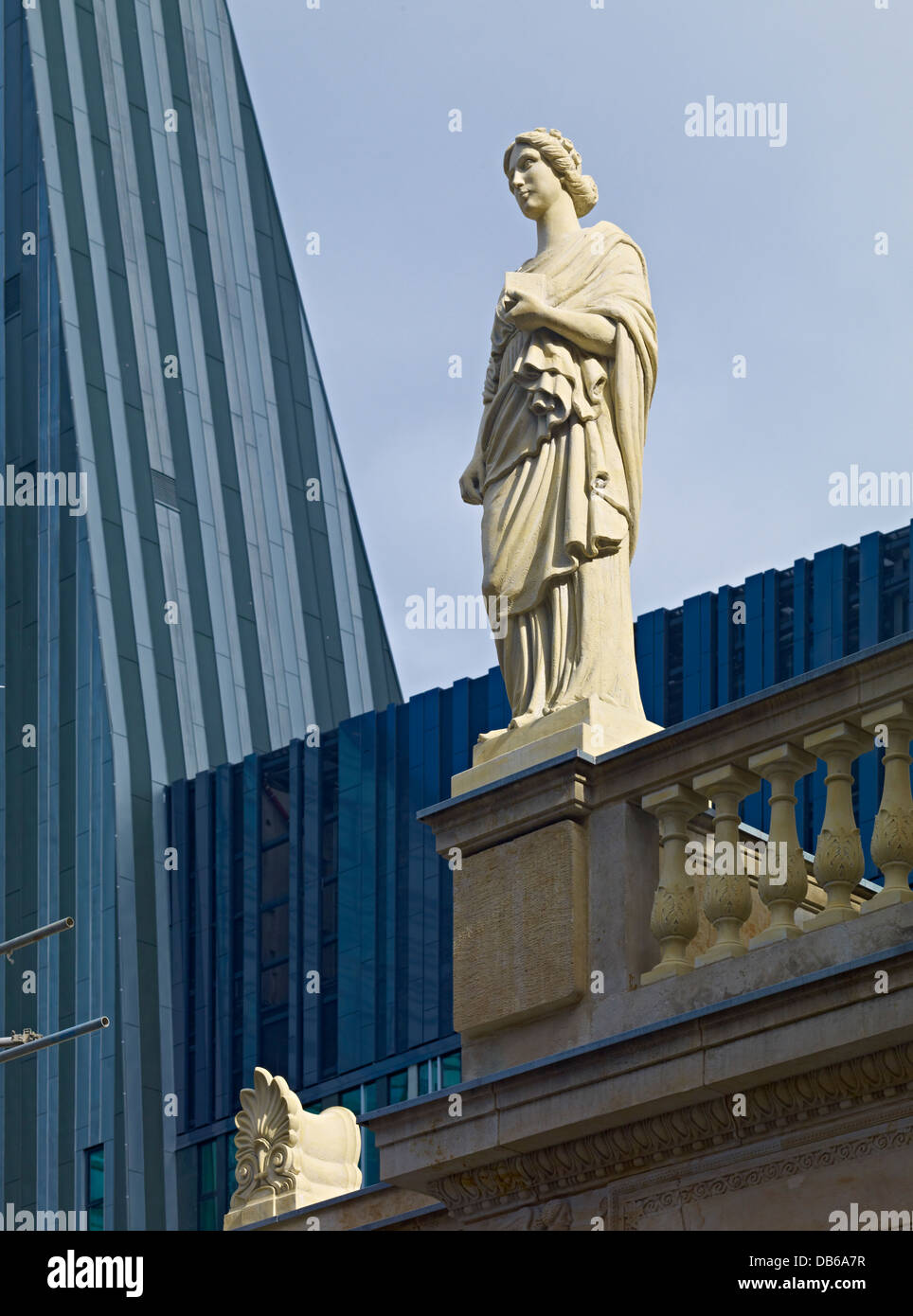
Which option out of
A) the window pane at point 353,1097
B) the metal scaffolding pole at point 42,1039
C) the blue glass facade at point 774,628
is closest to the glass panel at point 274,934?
the window pane at point 353,1097

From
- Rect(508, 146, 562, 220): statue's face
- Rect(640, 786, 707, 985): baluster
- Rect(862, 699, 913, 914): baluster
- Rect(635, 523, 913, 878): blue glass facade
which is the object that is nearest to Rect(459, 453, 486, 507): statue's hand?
Rect(508, 146, 562, 220): statue's face

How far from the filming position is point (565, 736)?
1271cm

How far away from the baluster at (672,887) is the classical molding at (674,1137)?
0.69 meters

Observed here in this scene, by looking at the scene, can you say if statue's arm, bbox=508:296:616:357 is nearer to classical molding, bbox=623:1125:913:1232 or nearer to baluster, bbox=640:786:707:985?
baluster, bbox=640:786:707:985

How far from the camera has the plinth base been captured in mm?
12648

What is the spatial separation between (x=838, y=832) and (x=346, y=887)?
41701 millimetres

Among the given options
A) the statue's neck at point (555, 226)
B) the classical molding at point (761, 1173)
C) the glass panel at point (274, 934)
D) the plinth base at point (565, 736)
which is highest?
the glass panel at point (274, 934)

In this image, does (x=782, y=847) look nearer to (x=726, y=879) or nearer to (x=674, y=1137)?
(x=726, y=879)

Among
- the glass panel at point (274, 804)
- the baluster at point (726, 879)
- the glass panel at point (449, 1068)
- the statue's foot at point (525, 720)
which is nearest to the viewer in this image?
the baluster at point (726, 879)

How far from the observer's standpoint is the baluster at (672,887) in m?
12.0

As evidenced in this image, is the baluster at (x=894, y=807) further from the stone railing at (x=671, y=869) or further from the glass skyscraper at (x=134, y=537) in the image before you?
the glass skyscraper at (x=134, y=537)
